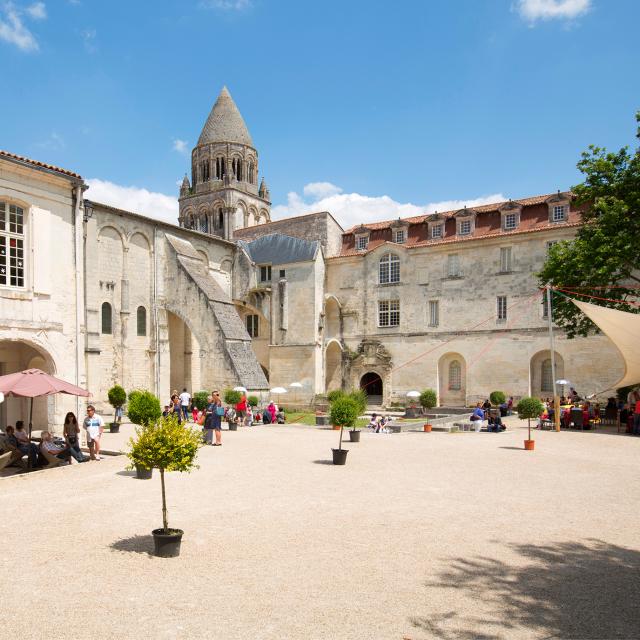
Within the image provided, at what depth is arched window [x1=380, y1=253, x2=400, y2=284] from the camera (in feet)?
121

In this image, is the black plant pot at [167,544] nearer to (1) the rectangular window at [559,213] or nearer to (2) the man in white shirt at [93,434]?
(2) the man in white shirt at [93,434]

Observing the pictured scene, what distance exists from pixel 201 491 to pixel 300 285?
89.9 ft

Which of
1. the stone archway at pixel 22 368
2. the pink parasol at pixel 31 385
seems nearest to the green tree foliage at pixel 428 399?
the stone archway at pixel 22 368

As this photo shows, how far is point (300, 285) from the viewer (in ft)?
124

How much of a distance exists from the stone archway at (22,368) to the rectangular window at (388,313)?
23003 millimetres

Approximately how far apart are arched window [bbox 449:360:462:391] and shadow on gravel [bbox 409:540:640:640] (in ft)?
92.6

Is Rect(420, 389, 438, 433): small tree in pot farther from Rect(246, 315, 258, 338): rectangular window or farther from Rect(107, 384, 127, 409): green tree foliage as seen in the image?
Rect(107, 384, 127, 409): green tree foliage

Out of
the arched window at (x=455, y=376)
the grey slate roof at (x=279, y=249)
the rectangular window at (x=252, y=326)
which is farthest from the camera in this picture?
the rectangular window at (x=252, y=326)

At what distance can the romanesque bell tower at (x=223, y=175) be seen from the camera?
5356cm

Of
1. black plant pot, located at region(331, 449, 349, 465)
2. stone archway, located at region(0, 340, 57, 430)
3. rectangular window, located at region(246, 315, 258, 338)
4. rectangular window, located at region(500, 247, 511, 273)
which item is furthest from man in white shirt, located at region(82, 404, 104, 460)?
rectangular window, located at region(500, 247, 511, 273)

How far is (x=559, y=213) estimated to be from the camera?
32656 mm

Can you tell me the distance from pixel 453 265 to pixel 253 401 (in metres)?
15.7

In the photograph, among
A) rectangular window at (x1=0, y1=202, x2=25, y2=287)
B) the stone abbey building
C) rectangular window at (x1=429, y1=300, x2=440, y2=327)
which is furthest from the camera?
rectangular window at (x1=429, y1=300, x2=440, y2=327)

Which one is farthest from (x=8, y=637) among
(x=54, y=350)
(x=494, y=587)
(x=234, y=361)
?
(x=234, y=361)
